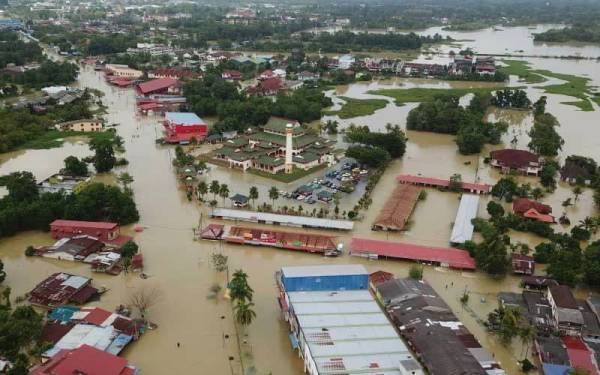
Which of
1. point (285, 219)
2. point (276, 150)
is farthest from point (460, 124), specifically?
point (285, 219)

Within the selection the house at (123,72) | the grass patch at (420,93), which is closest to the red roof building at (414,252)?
the grass patch at (420,93)

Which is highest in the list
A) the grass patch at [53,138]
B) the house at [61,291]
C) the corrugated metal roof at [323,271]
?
the corrugated metal roof at [323,271]

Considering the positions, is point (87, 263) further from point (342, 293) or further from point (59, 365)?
point (342, 293)

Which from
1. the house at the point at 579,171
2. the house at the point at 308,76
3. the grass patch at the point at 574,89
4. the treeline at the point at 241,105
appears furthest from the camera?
the house at the point at 308,76

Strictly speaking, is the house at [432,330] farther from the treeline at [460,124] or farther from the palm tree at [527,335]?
the treeline at [460,124]

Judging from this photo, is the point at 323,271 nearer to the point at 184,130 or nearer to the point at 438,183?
the point at 438,183

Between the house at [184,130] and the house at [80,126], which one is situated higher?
the house at [184,130]

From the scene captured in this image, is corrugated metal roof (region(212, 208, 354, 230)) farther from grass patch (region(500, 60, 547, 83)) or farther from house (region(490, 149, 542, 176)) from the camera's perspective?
grass patch (region(500, 60, 547, 83))
